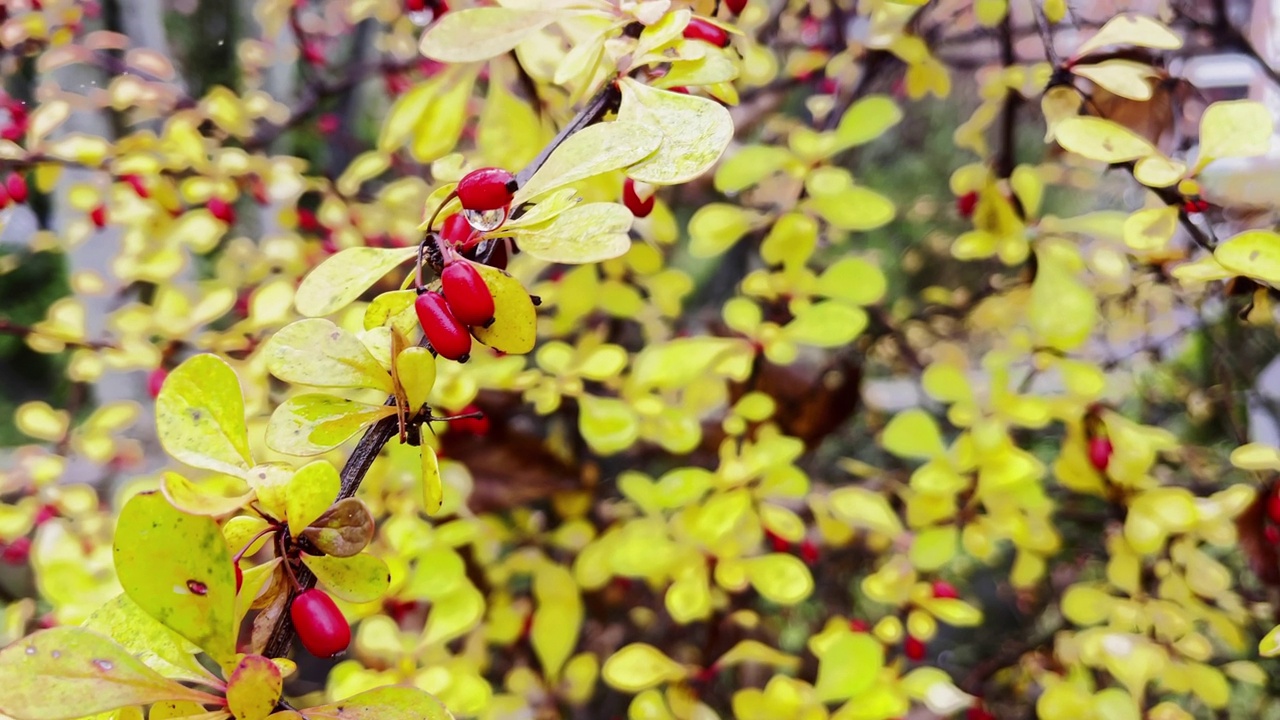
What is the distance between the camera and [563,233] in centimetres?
23

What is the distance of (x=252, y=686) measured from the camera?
19 cm

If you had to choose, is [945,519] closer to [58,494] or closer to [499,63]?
→ [499,63]

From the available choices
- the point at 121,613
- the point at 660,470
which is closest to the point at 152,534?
the point at 121,613

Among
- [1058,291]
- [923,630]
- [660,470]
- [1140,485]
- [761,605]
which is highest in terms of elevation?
[1058,291]

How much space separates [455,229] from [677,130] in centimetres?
9

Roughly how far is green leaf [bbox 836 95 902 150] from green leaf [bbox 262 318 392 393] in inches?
16.6

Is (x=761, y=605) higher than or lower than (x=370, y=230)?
lower

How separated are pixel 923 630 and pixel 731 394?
0.95 feet

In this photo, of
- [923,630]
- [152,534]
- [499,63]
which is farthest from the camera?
[923,630]

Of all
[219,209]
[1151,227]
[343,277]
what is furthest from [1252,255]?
[219,209]

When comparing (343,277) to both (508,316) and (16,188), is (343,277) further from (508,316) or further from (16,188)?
(16,188)

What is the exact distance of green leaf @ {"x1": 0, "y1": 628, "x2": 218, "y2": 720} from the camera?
0.18 metres

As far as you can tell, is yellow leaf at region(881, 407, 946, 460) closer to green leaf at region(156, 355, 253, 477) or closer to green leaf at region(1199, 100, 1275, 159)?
green leaf at region(1199, 100, 1275, 159)

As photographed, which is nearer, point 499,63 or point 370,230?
point 499,63
